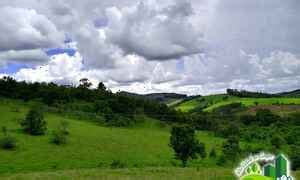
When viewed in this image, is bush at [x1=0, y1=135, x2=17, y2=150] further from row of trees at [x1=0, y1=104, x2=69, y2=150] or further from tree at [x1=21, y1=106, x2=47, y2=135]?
tree at [x1=21, y1=106, x2=47, y2=135]

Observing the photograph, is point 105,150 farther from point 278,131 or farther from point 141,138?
point 278,131

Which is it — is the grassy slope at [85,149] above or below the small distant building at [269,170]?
below

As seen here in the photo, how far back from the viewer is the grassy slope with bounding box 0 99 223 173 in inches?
2317

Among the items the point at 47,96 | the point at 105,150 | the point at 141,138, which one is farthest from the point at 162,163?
the point at 47,96

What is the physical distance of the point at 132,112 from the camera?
119 metres

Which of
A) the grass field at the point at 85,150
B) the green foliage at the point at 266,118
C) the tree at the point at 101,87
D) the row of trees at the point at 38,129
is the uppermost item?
the tree at the point at 101,87

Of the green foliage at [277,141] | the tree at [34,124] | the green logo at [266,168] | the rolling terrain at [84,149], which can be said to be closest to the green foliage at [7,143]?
the rolling terrain at [84,149]

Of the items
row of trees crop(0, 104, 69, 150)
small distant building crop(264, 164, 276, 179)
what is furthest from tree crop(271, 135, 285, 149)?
small distant building crop(264, 164, 276, 179)

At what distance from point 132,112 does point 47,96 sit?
2469 centimetres

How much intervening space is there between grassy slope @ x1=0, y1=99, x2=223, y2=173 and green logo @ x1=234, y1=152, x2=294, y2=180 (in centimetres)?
4837

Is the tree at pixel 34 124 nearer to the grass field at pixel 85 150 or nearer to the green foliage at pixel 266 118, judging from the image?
the grass field at pixel 85 150

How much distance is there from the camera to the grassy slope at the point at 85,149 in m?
58.8

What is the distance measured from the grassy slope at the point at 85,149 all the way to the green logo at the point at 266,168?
1904 inches

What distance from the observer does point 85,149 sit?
70625 millimetres
